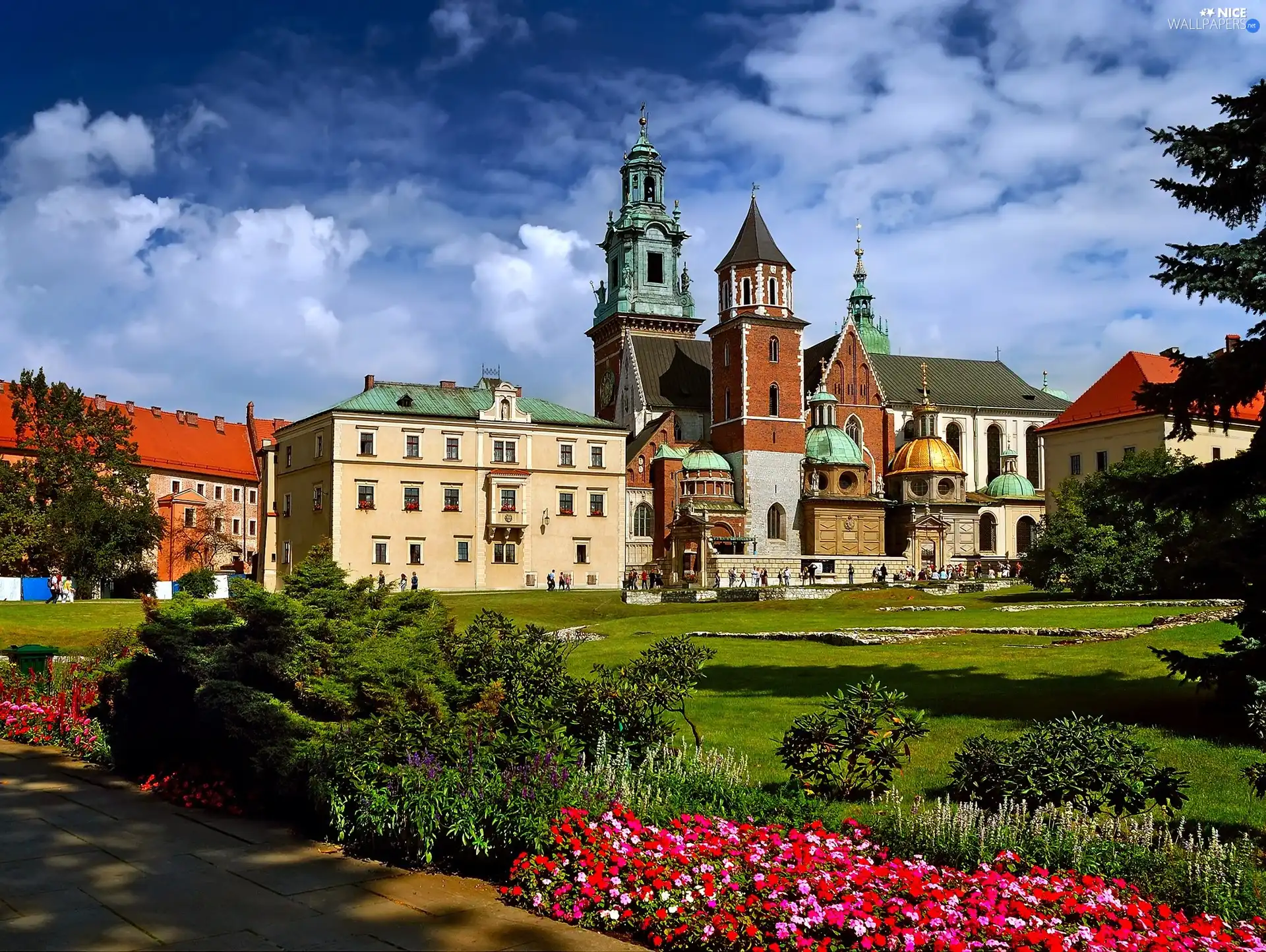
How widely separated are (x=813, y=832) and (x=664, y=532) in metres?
66.2

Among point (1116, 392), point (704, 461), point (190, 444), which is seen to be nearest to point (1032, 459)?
point (1116, 392)

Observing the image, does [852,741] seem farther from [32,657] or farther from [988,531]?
[988,531]

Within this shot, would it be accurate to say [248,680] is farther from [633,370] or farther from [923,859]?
[633,370]

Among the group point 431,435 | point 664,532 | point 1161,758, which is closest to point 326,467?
point 431,435

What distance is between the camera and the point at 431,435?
6162 cm

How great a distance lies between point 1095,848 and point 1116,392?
66151mm

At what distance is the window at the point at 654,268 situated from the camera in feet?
314

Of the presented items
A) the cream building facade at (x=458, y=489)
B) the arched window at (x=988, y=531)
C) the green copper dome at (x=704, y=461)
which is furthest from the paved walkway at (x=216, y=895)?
the arched window at (x=988, y=531)

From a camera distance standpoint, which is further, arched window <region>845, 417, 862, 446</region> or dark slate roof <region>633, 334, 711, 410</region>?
arched window <region>845, 417, 862, 446</region>

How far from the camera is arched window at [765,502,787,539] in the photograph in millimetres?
74812

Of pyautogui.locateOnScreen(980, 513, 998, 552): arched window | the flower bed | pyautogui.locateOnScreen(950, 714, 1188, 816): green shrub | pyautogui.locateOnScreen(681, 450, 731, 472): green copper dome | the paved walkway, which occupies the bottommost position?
the paved walkway

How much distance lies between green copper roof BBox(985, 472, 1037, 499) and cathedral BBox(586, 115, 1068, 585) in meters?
0.10

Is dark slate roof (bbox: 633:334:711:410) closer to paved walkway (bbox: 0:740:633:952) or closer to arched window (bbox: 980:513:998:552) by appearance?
arched window (bbox: 980:513:998:552)

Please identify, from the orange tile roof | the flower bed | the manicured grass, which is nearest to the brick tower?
the orange tile roof
